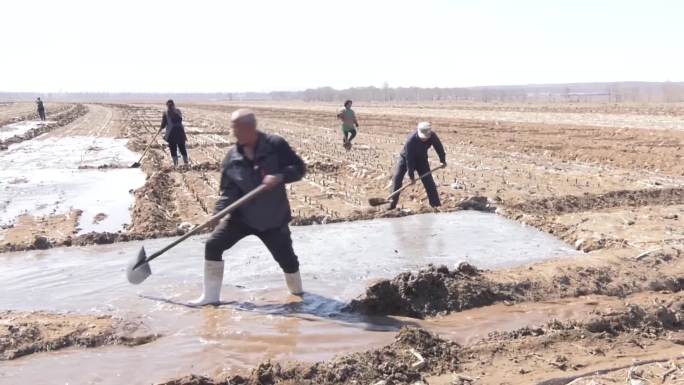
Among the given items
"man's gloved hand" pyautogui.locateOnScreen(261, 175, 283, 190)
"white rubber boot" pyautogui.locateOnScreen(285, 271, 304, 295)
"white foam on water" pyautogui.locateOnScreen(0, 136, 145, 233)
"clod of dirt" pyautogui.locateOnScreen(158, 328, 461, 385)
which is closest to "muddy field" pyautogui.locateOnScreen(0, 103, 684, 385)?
"clod of dirt" pyautogui.locateOnScreen(158, 328, 461, 385)

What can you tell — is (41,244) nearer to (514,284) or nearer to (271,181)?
(271,181)

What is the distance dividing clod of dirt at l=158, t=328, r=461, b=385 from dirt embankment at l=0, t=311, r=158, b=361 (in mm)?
931

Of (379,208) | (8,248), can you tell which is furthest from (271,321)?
(379,208)

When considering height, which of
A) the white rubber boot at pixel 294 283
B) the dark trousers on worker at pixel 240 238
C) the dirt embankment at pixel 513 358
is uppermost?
the dark trousers on worker at pixel 240 238

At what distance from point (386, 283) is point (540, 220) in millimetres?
3567

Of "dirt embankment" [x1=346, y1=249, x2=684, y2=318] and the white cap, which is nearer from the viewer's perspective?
"dirt embankment" [x1=346, y1=249, x2=684, y2=318]

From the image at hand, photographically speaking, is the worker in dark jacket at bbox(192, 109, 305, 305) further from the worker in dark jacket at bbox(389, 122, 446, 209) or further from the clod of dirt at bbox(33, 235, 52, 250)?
the worker in dark jacket at bbox(389, 122, 446, 209)

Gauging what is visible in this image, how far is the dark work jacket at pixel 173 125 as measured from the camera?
13384 millimetres

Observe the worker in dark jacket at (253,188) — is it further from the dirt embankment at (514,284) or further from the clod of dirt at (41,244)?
the clod of dirt at (41,244)

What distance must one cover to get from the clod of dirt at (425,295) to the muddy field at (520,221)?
11mm

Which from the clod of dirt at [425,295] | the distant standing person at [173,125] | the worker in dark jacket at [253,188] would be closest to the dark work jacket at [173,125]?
the distant standing person at [173,125]

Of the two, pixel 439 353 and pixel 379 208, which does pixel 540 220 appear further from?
pixel 439 353

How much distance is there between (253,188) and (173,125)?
9.13 meters

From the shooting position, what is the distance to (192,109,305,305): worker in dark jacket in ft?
15.9
